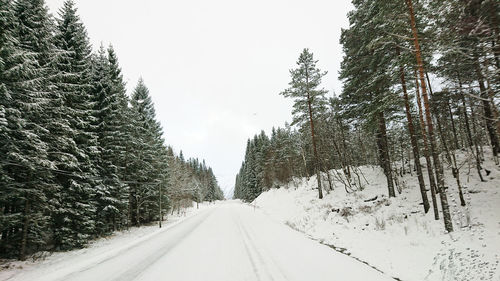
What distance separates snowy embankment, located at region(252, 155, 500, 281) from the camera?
5426 mm

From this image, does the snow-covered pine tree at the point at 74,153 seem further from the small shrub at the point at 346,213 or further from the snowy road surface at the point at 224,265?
the small shrub at the point at 346,213

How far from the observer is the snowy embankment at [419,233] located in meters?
5.43

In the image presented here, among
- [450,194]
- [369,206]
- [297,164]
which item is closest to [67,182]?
[369,206]

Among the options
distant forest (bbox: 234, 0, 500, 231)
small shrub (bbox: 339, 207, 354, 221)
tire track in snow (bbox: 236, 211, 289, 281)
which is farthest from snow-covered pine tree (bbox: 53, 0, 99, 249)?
distant forest (bbox: 234, 0, 500, 231)

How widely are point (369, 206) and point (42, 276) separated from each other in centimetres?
1484

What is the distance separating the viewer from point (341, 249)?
8.09 m

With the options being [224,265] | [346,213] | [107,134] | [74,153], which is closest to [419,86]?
[346,213]

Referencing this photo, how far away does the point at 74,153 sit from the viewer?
12445 mm

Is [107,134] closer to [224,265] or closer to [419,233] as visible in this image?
[224,265]

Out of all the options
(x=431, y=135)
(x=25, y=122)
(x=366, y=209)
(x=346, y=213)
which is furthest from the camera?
(x=346, y=213)

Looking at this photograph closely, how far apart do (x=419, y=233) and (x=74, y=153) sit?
17.6 metres

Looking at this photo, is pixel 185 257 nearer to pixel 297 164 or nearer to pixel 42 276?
pixel 42 276

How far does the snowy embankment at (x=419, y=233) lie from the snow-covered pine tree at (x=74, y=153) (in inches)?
500

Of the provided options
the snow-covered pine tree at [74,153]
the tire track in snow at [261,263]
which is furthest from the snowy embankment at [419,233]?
the snow-covered pine tree at [74,153]
